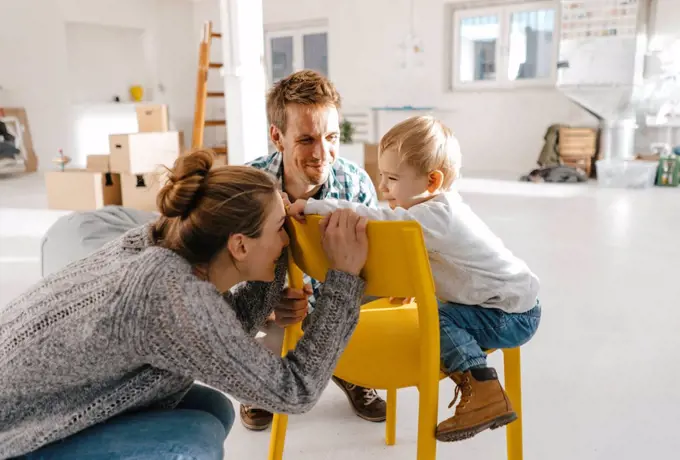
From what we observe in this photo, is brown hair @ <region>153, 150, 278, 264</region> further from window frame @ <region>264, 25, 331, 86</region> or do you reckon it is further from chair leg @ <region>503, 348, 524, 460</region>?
window frame @ <region>264, 25, 331, 86</region>

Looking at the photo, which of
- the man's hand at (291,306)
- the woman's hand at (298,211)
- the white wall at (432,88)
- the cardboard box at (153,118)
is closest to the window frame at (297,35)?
the white wall at (432,88)

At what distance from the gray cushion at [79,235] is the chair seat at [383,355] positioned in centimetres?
112

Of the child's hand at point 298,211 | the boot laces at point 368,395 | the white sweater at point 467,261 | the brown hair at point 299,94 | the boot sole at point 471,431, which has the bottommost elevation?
the boot laces at point 368,395

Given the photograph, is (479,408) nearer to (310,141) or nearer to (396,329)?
(396,329)

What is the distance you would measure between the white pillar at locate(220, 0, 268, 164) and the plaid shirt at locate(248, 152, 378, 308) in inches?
90.0

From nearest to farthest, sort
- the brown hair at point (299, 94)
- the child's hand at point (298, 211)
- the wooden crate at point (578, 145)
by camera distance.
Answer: the child's hand at point (298, 211) → the brown hair at point (299, 94) → the wooden crate at point (578, 145)

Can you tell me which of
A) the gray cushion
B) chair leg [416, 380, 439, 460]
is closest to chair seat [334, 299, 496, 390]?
chair leg [416, 380, 439, 460]

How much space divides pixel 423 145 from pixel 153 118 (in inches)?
187

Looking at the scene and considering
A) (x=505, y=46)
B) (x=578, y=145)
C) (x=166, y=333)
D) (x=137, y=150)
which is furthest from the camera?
(x=505, y=46)

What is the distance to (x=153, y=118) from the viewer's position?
18.7ft

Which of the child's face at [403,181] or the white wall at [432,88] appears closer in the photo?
the child's face at [403,181]

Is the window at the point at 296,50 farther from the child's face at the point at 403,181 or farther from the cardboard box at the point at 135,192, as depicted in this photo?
the child's face at the point at 403,181

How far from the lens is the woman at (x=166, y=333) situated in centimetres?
98

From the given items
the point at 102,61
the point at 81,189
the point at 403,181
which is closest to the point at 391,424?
the point at 403,181
